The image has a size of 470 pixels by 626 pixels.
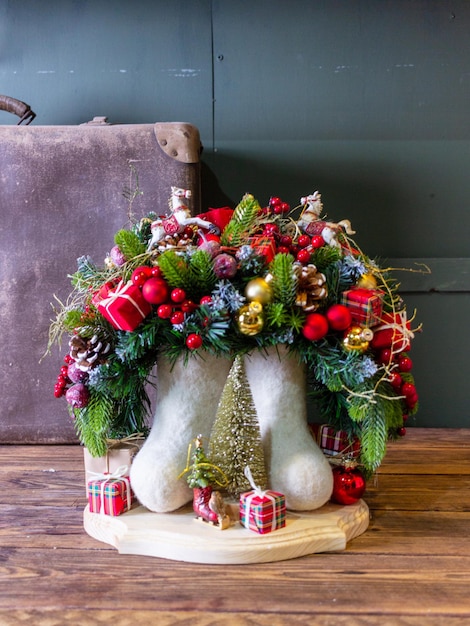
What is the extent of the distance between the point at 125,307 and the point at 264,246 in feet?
0.55

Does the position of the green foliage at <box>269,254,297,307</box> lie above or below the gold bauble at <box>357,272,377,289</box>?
above

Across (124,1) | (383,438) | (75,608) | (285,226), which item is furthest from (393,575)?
(124,1)

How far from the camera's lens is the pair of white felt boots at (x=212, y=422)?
2.22 ft

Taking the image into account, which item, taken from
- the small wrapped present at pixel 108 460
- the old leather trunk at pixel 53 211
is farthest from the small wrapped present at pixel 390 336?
the old leather trunk at pixel 53 211

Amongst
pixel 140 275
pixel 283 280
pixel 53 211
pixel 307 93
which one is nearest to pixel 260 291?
pixel 283 280

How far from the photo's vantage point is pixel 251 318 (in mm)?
644

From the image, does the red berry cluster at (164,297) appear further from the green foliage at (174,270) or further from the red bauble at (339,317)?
the red bauble at (339,317)

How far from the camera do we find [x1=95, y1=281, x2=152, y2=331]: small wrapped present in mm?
647

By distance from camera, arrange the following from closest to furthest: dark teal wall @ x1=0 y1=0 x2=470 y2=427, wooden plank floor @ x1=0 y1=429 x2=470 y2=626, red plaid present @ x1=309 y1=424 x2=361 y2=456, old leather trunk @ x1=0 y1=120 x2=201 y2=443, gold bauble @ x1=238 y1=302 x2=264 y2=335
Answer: wooden plank floor @ x1=0 y1=429 x2=470 y2=626 → gold bauble @ x1=238 y1=302 x2=264 y2=335 → red plaid present @ x1=309 y1=424 x2=361 y2=456 → old leather trunk @ x1=0 y1=120 x2=201 y2=443 → dark teal wall @ x1=0 y1=0 x2=470 y2=427

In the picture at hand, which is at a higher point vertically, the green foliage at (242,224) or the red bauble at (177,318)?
the green foliage at (242,224)

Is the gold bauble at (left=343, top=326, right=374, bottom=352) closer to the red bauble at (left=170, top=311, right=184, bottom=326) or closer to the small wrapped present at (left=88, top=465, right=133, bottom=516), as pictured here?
the red bauble at (left=170, top=311, right=184, bottom=326)

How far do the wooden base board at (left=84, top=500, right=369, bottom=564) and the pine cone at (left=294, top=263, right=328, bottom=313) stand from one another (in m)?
0.24

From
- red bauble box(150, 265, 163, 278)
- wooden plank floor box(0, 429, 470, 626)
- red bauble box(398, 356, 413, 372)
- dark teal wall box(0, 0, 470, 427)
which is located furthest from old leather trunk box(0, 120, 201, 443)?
red bauble box(398, 356, 413, 372)

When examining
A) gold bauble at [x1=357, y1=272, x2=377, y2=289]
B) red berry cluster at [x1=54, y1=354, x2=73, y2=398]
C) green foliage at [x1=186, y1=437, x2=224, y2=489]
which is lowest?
green foliage at [x1=186, y1=437, x2=224, y2=489]
